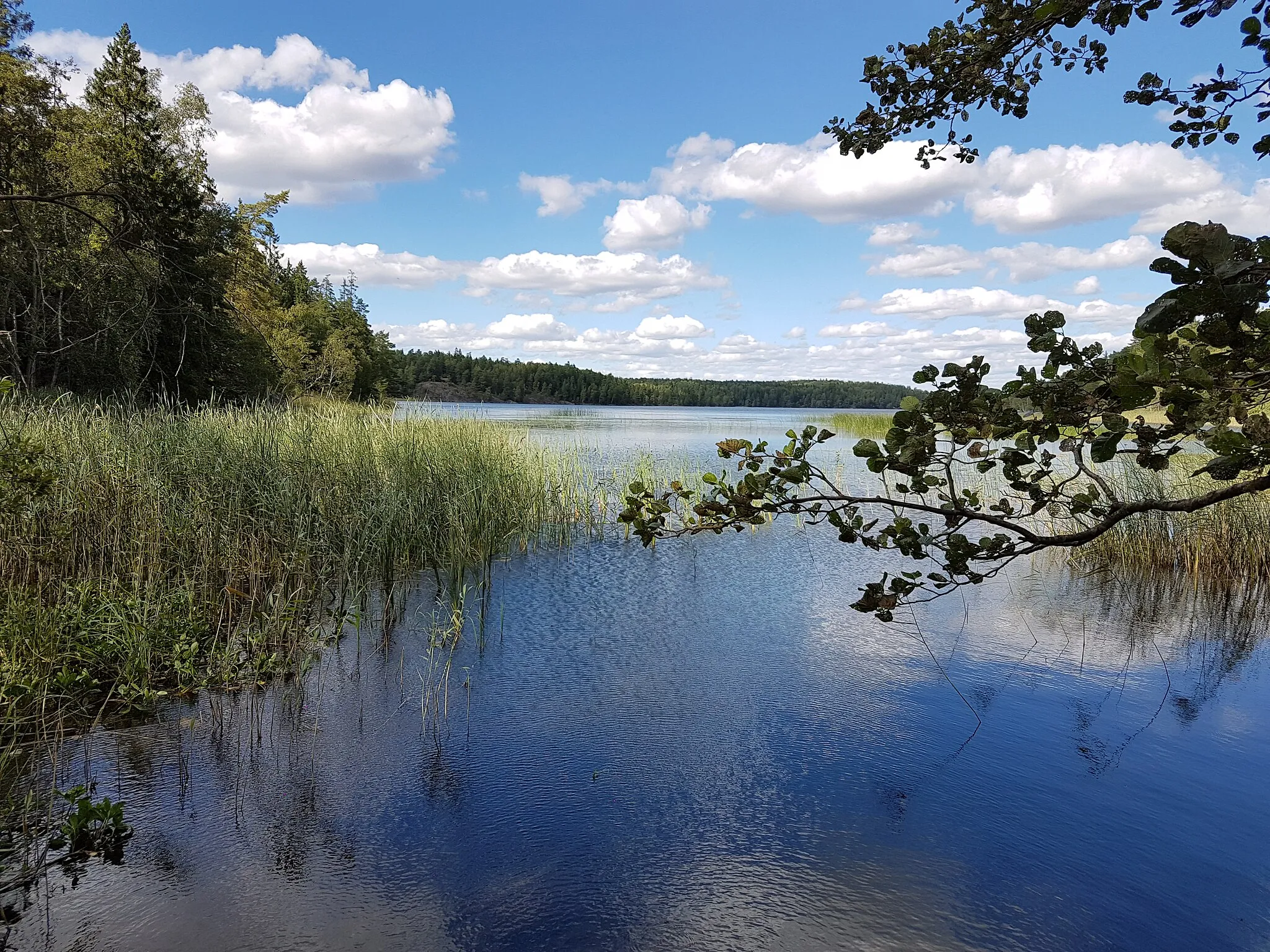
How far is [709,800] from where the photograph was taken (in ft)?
11.8

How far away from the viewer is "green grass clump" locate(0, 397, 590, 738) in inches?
178

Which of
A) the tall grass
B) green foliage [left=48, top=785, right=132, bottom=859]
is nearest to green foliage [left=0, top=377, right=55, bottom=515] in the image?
green foliage [left=48, top=785, right=132, bottom=859]

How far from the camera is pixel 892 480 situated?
14.2 meters

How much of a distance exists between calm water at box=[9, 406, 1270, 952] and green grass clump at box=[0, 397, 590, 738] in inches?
20.0

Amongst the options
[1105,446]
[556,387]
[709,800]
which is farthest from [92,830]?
[556,387]

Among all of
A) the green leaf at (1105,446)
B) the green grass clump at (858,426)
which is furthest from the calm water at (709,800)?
the green grass clump at (858,426)

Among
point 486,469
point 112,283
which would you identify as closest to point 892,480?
point 486,469

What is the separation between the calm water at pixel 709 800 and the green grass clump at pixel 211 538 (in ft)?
1.67

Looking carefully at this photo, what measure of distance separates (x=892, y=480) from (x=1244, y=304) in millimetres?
13469

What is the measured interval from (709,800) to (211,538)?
15.6 feet

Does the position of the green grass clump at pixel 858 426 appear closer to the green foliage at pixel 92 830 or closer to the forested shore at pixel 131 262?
the forested shore at pixel 131 262

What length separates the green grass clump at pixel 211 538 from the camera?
4.52m

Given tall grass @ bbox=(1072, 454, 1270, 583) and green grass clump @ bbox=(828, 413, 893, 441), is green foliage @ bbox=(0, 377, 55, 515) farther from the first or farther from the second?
green grass clump @ bbox=(828, 413, 893, 441)

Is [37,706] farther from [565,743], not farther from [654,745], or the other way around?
[654,745]
